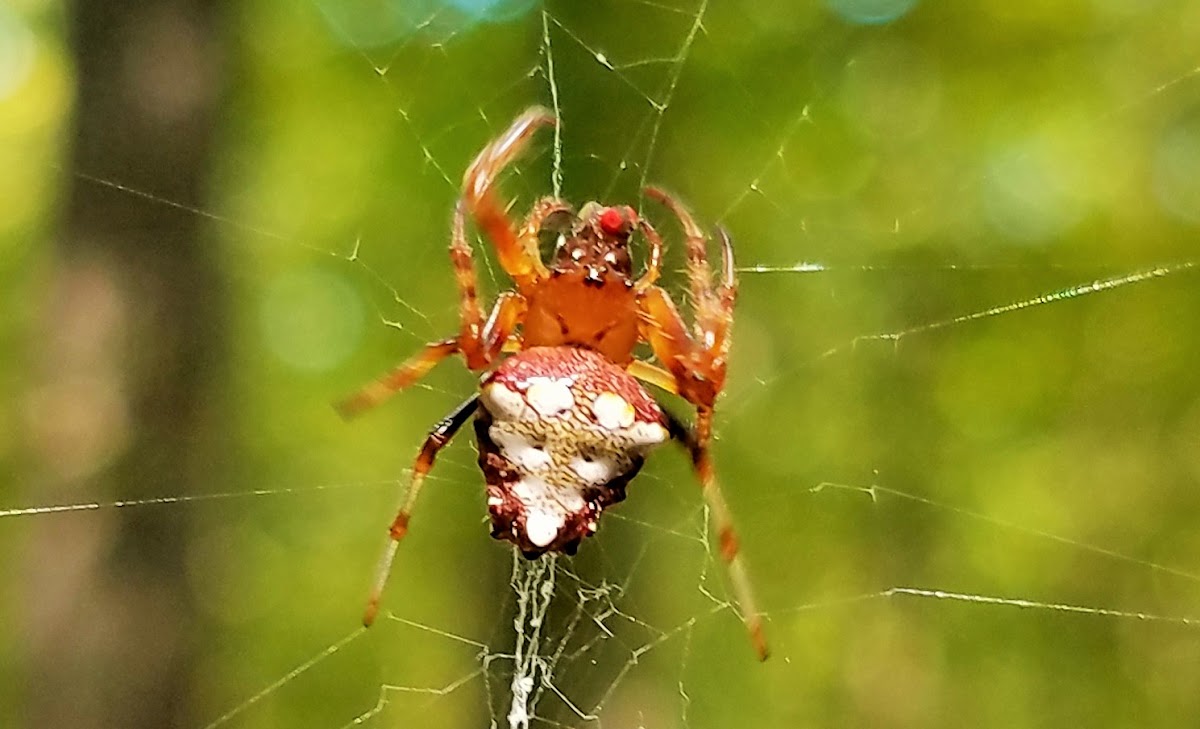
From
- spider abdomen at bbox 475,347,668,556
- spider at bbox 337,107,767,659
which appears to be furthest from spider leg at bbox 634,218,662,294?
spider abdomen at bbox 475,347,668,556

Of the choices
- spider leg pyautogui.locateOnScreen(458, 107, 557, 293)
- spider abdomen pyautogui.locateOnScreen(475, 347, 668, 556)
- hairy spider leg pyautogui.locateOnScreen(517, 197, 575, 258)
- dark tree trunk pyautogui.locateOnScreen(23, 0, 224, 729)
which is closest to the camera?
spider abdomen pyautogui.locateOnScreen(475, 347, 668, 556)

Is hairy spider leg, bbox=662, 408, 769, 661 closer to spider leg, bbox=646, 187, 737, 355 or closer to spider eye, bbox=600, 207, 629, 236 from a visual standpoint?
spider leg, bbox=646, 187, 737, 355

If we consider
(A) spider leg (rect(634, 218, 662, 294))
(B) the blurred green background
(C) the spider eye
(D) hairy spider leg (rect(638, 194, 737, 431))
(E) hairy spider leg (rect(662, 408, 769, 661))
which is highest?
(C) the spider eye

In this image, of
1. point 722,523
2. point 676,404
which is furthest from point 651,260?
point 676,404

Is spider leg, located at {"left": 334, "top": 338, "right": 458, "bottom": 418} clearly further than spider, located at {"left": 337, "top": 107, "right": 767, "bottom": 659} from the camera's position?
Yes

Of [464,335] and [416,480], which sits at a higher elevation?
[464,335]

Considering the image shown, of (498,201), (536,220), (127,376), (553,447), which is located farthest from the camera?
(127,376)

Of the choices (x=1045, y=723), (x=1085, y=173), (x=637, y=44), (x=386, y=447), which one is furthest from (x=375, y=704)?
(x=1085, y=173)

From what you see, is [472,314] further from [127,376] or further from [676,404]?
[127,376]
